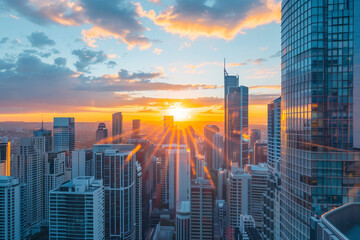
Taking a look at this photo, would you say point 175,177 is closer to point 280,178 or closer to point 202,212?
point 202,212

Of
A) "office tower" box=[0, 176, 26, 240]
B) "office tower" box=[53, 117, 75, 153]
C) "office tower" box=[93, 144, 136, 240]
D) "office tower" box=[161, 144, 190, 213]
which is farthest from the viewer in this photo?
"office tower" box=[53, 117, 75, 153]

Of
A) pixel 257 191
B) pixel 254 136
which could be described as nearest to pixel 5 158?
pixel 257 191

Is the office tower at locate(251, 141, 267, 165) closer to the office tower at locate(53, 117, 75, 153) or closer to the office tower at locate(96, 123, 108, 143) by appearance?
the office tower at locate(96, 123, 108, 143)

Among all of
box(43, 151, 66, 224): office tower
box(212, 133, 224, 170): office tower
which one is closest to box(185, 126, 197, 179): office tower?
box(212, 133, 224, 170): office tower

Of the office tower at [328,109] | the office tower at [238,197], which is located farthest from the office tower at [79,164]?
the office tower at [328,109]

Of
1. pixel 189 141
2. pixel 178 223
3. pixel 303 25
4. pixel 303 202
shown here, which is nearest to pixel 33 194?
pixel 178 223

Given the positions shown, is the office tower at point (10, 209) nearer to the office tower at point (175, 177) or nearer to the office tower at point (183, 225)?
the office tower at point (183, 225)
